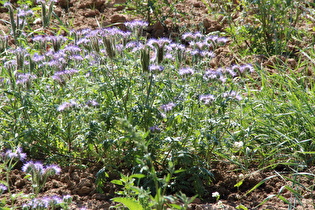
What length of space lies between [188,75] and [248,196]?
36.7 inches

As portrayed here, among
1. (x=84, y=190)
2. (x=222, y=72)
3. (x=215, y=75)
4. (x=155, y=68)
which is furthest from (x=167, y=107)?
(x=84, y=190)

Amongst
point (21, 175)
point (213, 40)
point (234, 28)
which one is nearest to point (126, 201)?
point (21, 175)

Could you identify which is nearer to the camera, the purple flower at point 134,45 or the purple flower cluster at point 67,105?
the purple flower cluster at point 67,105

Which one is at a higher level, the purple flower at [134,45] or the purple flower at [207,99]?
the purple flower at [134,45]

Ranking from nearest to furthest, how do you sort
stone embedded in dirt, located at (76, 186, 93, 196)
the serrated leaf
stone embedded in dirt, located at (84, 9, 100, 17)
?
the serrated leaf → stone embedded in dirt, located at (76, 186, 93, 196) → stone embedded in dirt, located at (84, 9, 100, 17)

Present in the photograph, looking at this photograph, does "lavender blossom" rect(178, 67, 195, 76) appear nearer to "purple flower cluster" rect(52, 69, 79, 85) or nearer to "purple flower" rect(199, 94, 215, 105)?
"purple flower" rect(199, 94, 215, 105)

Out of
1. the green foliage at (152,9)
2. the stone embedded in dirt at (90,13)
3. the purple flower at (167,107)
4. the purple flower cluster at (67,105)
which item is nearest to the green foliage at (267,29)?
the green foliage at (152,9)

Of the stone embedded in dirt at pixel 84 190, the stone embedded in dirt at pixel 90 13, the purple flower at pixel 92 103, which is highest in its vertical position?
the purple flower at pixel 92 103

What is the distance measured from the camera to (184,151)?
108 inches

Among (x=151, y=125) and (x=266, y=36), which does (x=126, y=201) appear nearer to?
(x=151, y=125)

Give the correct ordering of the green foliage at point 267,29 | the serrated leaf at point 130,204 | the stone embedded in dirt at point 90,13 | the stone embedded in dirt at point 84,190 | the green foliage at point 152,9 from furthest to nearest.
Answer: the stone embedded in dirt at point 90,13 → the green foliage at point 152,9 → the green foliage at point 267,29 → the stone embedded in dirt at point 84,190 → the serrated leaf at point 130,204

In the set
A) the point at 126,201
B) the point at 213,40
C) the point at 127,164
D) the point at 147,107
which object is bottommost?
the point at 127,164

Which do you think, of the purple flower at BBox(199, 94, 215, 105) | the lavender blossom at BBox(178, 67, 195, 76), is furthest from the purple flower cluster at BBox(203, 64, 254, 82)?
the purple flower at BBox(199, 94, 215, 105)

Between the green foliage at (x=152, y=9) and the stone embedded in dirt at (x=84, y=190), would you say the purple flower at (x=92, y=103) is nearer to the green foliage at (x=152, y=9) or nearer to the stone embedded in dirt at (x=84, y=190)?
the stone embedded in dirt at (x=84, y=190)
